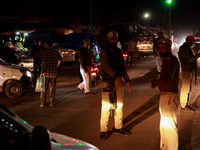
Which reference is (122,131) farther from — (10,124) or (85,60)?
(85,60)

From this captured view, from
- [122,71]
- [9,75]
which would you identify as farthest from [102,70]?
[9,75]

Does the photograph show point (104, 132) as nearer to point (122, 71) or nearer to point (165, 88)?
point (122, 71)

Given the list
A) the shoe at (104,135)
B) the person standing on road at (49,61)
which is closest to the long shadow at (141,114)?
the shoe at (104,135)

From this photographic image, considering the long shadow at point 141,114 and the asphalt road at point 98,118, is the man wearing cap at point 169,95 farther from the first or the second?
the long shadow at point 141,114

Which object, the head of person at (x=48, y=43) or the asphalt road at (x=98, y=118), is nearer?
the asphalt road at (x=98, y=118)

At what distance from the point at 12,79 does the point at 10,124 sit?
26.2 feet

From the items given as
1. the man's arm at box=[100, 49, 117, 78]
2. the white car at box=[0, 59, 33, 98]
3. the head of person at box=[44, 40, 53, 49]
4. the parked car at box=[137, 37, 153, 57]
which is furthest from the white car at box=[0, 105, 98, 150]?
the parked car at box=[137, 37, 153, 57]

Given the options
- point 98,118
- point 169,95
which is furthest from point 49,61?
point 169,95

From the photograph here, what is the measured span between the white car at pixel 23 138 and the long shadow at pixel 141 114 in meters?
3.39

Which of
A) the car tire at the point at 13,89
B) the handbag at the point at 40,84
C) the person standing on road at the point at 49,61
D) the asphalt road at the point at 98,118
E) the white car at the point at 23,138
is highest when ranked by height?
the person standing on road at the point at 49,61

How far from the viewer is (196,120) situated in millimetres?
7266

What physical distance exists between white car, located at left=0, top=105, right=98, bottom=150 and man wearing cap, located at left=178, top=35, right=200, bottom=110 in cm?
495

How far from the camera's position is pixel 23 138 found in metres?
2.84

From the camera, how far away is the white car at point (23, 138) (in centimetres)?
259
